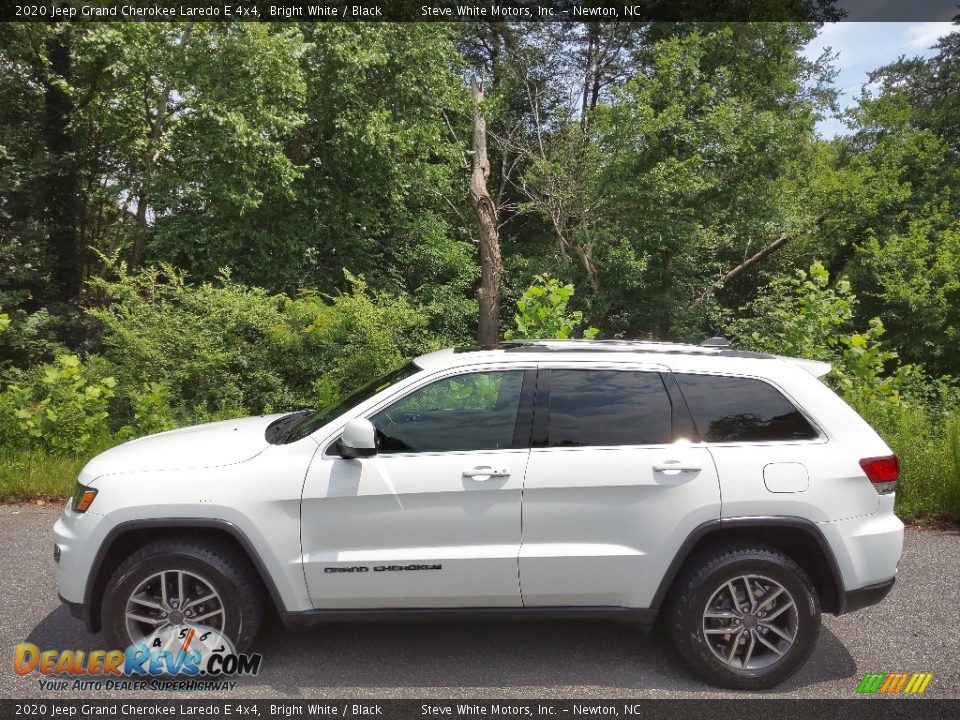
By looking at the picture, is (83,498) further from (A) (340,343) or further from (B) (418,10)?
(B) (418,10)

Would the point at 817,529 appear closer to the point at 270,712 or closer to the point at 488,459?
the point at 488,459

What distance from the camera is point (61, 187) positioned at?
1702 cm

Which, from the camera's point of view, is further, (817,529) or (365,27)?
(365,27)

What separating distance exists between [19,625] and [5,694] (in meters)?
0.84

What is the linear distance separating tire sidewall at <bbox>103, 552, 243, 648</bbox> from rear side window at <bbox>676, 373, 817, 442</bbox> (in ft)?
8.36

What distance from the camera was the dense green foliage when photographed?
1441 centimetres

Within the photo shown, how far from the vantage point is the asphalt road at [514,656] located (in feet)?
12.1

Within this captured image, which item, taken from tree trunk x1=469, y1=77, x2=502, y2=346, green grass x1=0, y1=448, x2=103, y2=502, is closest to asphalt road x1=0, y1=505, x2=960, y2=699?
green grass x1=0, y1=448, x2=103, y2=502

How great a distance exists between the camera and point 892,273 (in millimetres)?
17047

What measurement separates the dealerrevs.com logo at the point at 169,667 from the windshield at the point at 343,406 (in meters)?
1.10

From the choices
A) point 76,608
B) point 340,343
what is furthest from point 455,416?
point 340,343

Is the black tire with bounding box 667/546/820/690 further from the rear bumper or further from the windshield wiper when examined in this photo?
the windshield wiper

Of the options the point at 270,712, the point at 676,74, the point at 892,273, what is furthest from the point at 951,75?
the point at 270,712

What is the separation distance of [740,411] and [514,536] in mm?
1367
